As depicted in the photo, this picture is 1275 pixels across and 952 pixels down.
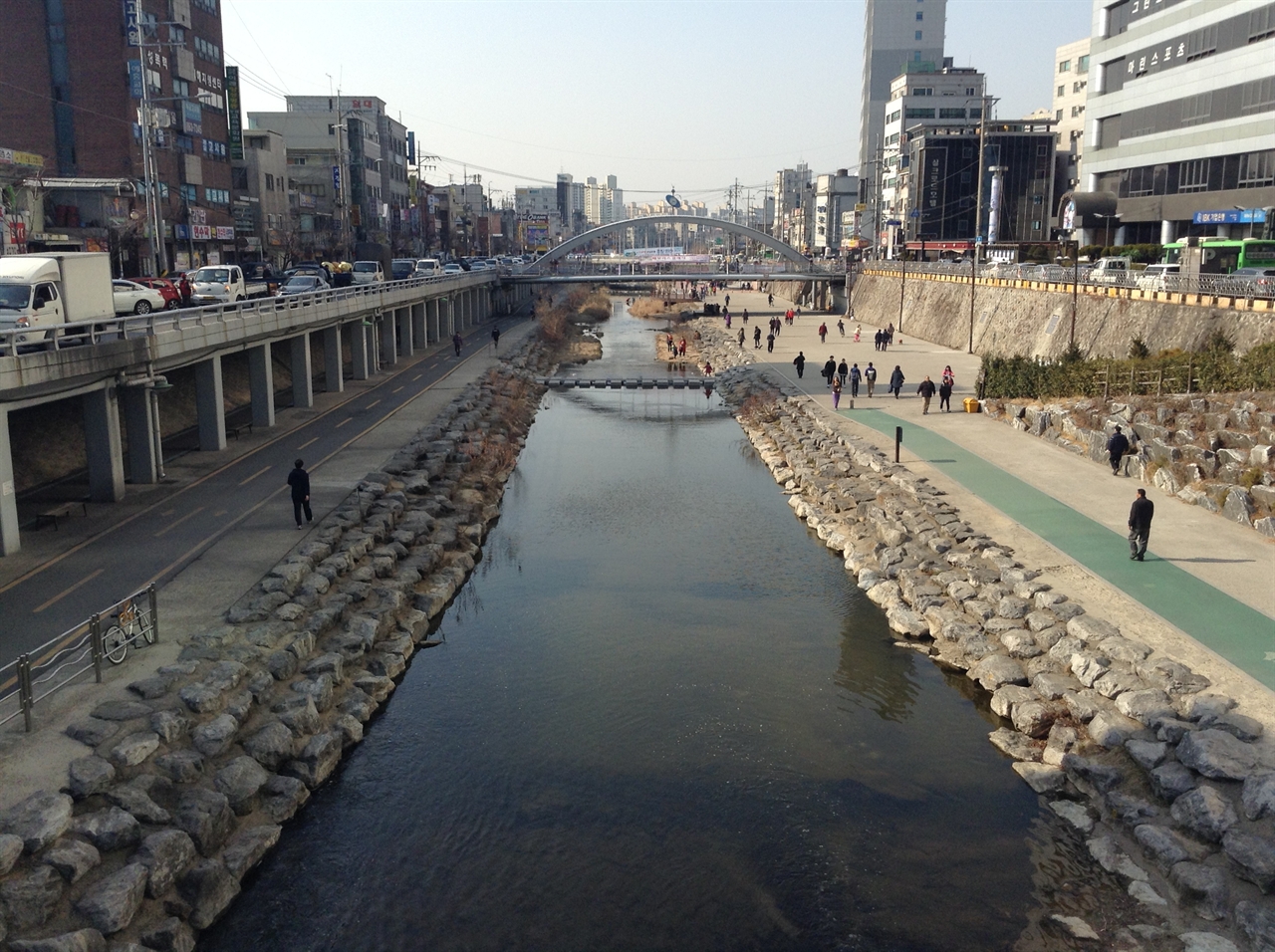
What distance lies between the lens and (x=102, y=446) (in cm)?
2619

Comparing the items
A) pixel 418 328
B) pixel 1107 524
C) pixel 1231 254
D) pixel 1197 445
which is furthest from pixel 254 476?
pixel 1231 254

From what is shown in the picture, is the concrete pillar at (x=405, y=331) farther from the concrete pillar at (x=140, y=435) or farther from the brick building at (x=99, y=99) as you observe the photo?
the concrete pillar at (x=140, y=435)

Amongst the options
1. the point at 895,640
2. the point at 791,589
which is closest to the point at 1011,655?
the point at 895,640

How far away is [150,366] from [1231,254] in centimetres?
5032

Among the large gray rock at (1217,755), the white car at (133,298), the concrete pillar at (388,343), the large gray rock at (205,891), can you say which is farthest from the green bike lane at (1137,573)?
the concrete pillar at (388,343)

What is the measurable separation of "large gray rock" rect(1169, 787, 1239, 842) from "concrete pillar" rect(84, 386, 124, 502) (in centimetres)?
2359

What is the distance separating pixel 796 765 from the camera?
1662 cm

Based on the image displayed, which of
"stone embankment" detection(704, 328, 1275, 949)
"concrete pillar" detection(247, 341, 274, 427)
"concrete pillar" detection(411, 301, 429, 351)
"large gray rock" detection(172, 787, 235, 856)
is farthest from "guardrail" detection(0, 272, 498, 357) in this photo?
"concrete pillar" detection(411, 301, 429, 351)

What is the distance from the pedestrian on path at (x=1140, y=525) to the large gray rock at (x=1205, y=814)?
8295mm

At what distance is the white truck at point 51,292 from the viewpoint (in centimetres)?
2539

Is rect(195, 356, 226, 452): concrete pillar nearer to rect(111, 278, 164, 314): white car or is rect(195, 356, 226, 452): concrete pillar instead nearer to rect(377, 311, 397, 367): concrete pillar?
rect(111, 278, 164, 314): white car

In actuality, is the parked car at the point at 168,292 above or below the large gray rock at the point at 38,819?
above

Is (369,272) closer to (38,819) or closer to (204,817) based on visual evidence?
(204,817)

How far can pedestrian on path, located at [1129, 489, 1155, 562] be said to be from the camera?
21.1m
